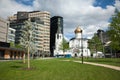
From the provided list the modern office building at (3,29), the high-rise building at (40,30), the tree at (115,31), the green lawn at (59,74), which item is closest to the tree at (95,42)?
the tree at (115,31)

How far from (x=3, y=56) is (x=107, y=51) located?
115932mm

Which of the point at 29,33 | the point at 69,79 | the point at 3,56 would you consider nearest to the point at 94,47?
the point at 3,56

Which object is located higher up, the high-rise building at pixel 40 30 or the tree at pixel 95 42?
the high-rise building at pixel 40 30

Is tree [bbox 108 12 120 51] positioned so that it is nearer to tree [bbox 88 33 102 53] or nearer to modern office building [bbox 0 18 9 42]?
tree [bbox 88 33 102 53]

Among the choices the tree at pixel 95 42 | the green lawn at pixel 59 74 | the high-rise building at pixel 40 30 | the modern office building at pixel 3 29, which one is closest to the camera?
the green lawn at pixel 59 74

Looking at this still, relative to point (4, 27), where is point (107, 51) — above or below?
below

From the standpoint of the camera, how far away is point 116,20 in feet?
174

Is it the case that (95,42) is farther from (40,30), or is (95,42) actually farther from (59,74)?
(40,30)

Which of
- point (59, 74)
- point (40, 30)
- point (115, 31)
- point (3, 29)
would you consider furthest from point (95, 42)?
point (40, 30)

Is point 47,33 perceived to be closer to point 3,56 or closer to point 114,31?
point 3,56

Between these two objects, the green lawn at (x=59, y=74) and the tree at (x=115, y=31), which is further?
the tree at (x=115, y=31)

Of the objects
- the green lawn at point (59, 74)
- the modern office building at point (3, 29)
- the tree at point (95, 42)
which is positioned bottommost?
the green lawn at point (59, 74)

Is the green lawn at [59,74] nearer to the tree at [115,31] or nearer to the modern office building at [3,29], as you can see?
the tree at [115,31]

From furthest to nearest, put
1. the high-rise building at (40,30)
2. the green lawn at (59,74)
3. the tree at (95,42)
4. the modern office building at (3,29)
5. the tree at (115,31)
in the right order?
1. the high-rise building at (40,30)
2. the modern office building at (3,29)
3. the tree at (95,42)
4. the tree at (115,31)
5. the green lawn at (59,74)
